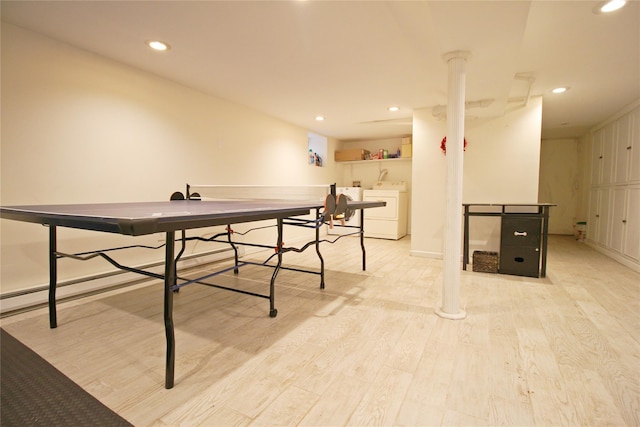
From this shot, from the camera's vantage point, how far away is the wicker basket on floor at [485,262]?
3.25 metres

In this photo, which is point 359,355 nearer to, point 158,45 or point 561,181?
point 158,45

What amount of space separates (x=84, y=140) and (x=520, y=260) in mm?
4404

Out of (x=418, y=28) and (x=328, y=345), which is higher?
(x=418, y=28)

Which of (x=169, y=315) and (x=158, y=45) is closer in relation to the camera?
(x=169, y=315)

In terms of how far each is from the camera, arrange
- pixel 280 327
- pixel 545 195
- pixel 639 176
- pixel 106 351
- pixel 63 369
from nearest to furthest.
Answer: pixel 63 369 → pixel 106 351 → pixel 280 327 → pixel 639 176 → pixel 545 195

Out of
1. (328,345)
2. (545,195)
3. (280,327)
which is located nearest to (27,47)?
(280,327)

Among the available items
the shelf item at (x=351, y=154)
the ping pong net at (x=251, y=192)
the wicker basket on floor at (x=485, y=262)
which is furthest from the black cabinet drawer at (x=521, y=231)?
the shelf item at (x=351, y=154)

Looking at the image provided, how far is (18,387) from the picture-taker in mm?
1301

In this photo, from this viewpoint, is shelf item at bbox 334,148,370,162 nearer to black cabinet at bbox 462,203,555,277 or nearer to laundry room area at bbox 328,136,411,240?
laundry room area at bbox 328,136,411,240

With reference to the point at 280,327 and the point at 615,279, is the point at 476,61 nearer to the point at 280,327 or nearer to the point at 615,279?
the point at 280,327

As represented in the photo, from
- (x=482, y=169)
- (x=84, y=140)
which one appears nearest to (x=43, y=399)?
(x=84, y=140)

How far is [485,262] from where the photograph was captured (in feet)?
10.8

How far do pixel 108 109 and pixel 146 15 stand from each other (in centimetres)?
108

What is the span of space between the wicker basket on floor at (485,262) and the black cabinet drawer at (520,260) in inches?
2.6
